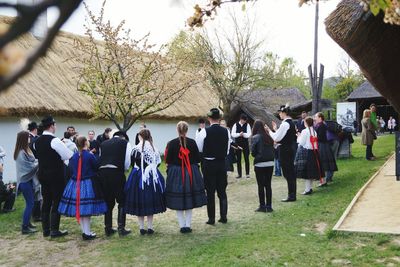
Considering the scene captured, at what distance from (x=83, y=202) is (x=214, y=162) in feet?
7.05

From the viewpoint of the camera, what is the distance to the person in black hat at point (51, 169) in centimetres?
690

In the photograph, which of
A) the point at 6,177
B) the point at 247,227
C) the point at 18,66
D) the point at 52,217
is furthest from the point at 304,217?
the point at 6,177

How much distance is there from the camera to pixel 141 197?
679 centimetres

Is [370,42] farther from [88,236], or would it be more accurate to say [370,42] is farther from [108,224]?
[88,236]

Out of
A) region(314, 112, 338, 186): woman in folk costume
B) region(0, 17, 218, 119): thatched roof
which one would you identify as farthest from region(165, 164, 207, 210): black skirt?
region(0, 17, 218, 119): thatched roof

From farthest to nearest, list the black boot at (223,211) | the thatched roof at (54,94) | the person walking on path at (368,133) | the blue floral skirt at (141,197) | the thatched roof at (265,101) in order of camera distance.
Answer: the thatched roof at (265,101) → the person walking on path at (368,133) → the thatched roof at (54,94) → the black boot at (223,211) → the blue floral skirt at (141,197)

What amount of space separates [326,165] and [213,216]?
404 centimetres

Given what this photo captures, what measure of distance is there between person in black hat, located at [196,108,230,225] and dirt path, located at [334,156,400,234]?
6.32ft

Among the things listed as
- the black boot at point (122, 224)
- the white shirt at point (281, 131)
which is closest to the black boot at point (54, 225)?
the black boot at point (122, 224)

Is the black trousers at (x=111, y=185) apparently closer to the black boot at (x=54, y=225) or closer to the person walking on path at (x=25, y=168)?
the black boot at (x=54, y=225)

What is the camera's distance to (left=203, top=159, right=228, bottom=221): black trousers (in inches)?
291

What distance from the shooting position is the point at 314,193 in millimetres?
9633

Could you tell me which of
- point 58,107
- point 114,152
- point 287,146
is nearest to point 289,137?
point 287,146

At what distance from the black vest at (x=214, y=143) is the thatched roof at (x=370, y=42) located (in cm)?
249
